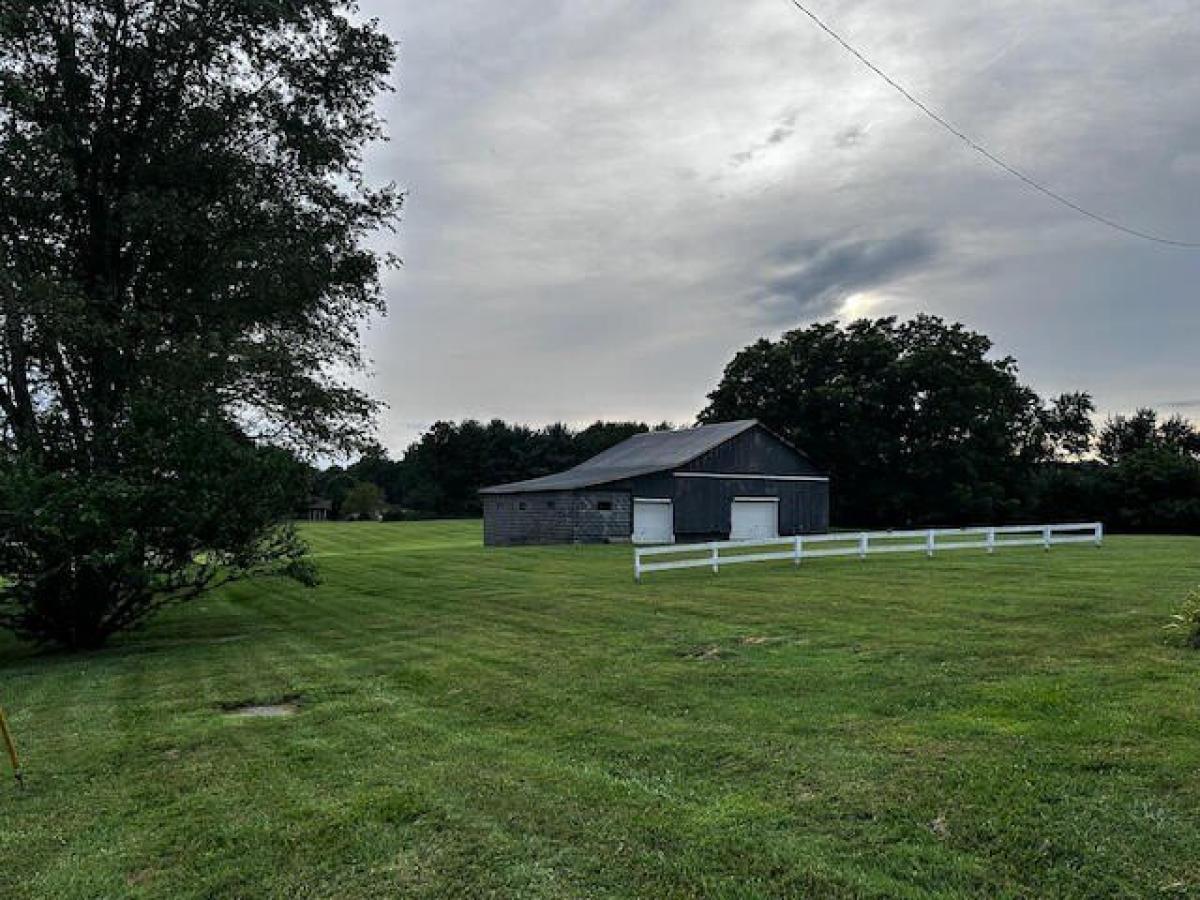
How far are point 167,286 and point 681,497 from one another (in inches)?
854

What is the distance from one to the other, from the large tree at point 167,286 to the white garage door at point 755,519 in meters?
20.9

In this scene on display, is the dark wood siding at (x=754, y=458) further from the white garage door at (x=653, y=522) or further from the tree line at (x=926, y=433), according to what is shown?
the tree line at (x=926, y=433)

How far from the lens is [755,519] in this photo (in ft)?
118

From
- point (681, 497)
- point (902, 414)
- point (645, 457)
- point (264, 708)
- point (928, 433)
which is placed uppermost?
point (902, 414)

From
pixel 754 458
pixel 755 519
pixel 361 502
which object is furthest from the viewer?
pixel 361 502

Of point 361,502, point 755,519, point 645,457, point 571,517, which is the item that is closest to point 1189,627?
point 571,517

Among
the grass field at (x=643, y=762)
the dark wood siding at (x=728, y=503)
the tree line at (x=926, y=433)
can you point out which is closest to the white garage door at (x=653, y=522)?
the dark wood siding at (x=728, y=503)

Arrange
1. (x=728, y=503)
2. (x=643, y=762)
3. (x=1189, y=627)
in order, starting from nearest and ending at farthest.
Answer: (x=643, y=762) < (x=1189, y=627) < (x=728, y=503)

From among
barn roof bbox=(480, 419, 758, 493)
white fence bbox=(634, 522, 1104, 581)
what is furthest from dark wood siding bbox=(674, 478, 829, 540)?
white fence bbox=(634, 522, 1104, 581)

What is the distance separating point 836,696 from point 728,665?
5.40 ft

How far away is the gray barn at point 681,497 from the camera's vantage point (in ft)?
107

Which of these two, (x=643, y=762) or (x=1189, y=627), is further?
(x=1189, y=627)

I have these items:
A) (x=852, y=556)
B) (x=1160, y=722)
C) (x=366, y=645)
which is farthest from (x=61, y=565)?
(x=852, y=556)

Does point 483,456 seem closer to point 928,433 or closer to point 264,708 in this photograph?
point 928,433
